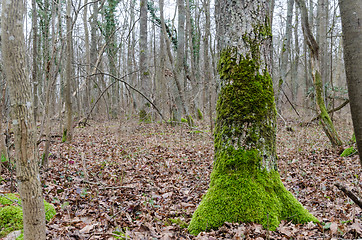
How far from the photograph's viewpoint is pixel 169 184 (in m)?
5.39

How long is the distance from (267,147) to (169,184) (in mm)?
2850

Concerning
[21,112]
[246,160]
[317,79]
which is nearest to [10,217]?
[21,112]

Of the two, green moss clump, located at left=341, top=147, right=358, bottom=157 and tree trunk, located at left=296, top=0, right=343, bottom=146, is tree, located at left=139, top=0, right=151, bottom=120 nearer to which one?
tree trunk, located at left=296, top=0, right=343, bottom=146

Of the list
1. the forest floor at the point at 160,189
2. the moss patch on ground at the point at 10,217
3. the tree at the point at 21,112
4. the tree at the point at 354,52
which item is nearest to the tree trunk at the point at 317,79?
the forest floor at the point at 160,189

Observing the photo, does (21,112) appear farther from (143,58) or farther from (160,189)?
(143,58)

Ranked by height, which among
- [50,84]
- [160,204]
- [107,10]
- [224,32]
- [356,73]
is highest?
[107,10]

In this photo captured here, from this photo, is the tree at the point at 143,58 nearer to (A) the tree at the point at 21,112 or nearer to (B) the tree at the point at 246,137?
(B) the tree at the point at 246,137

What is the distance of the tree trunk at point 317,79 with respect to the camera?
7.77 metres

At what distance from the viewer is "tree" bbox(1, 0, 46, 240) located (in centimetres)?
197

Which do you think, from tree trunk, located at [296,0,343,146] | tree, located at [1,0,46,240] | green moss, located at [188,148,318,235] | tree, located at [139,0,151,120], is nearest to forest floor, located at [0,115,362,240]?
green moss, located at [188,148,318,235]

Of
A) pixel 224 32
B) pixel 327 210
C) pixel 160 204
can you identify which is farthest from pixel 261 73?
pixel 160 204

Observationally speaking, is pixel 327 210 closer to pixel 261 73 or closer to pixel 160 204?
pixel 261 73

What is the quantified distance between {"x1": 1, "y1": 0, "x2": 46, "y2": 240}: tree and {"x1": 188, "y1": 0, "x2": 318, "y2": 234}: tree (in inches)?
65.6

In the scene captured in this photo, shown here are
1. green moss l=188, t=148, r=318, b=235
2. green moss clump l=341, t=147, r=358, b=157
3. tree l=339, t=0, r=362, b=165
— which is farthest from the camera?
green moss clump l=341, t=147, r=358, b=157
